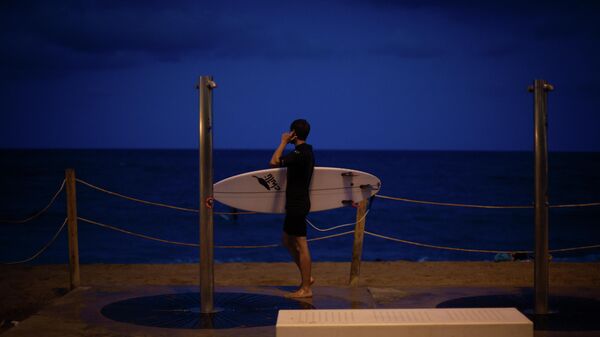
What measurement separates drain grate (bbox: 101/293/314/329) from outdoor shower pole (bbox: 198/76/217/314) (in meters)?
0.22

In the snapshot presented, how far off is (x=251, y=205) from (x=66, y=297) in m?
2.04

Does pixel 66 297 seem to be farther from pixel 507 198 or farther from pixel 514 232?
pixel 507 198

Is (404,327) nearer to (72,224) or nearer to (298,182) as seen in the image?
(298,182)

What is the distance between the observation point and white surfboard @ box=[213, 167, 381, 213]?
23.5 feet

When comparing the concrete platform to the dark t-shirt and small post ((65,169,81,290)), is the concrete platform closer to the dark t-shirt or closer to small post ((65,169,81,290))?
small post ((65,169,81,290))

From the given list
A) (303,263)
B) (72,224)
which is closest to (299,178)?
(303,263)

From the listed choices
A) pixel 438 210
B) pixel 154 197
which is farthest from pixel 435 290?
pixel 154 197

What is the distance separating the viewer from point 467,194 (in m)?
51.8

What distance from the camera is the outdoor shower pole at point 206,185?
19.7 feet

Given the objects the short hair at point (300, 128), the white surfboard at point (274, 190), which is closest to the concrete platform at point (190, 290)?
the white surfboard at point (274, 190)

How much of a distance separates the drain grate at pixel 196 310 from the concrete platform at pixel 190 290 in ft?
0.37

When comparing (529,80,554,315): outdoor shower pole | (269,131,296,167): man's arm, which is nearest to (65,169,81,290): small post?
(269,131,296,167): man's arm

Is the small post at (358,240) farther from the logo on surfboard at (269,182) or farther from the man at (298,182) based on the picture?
the man at (298,182)

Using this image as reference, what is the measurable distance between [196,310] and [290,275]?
4.22 metres
